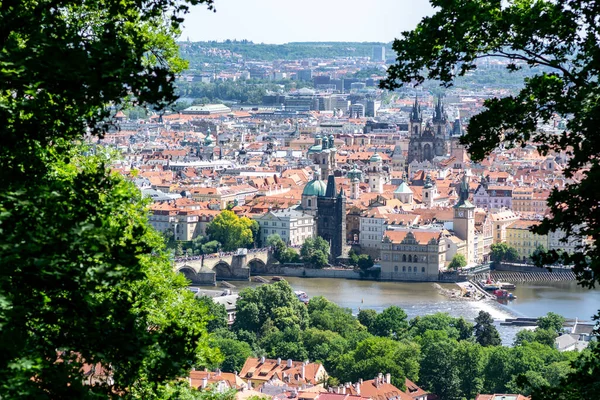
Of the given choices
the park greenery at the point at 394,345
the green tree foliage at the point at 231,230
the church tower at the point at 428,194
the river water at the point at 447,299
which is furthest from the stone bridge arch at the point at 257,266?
the park greenery at the point at 394,345

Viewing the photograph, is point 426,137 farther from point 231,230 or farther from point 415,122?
point 231,230

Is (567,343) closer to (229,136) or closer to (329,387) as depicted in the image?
(329,387)

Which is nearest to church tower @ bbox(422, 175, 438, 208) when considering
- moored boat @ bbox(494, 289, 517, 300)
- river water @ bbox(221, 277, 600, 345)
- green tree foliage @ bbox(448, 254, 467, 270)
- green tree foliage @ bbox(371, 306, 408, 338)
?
green tree foliage @ bbox(448, 254, 467, 270)

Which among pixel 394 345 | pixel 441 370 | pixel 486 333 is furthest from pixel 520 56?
pixel 486 333

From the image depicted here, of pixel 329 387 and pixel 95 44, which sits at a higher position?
pixel 95 44

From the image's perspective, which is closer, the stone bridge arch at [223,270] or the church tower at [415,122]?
the stone bridge arch at [223,270]

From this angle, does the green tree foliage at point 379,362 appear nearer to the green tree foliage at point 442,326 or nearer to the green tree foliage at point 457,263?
the green tree foliage at point 442,326

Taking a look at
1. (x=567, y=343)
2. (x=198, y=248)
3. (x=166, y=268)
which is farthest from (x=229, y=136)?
(x=166, y=268)
